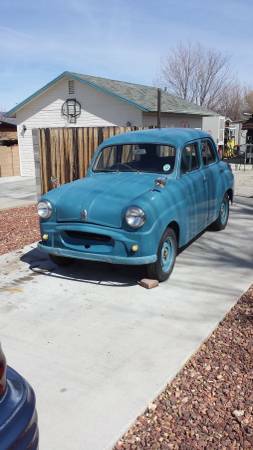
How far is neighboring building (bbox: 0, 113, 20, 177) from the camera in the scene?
20.7 m

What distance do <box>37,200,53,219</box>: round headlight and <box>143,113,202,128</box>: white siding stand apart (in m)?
13.6

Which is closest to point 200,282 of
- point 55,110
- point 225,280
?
point 225,280

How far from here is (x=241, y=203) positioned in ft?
34.1

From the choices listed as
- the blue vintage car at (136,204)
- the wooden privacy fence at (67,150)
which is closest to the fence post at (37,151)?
the wooden privacy fence at (67,150)

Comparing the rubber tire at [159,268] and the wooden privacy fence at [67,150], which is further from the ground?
the wooden privacy fence at [67,150]

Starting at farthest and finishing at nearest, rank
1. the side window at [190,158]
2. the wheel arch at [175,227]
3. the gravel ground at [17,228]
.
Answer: the gravel ground at [17,228] → the side window at [190,158] → the wheel arch at [175,227]

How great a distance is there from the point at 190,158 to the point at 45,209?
2.21 m

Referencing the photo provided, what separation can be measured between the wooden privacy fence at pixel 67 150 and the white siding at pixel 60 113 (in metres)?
7.73

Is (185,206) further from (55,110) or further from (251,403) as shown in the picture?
(55,110)

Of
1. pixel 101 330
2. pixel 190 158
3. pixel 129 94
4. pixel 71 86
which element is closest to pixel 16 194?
pixel 71 86

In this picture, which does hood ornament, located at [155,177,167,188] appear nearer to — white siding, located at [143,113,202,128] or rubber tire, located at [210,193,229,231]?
rubber tire, located at [210,193,229,231]

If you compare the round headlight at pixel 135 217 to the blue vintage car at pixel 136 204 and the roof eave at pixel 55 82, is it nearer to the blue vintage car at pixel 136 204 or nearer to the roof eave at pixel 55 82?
the blue vintage car at pixel 136 204

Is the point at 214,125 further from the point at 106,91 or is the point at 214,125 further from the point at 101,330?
the point at 101,330

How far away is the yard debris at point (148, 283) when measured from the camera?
16.0 ft
